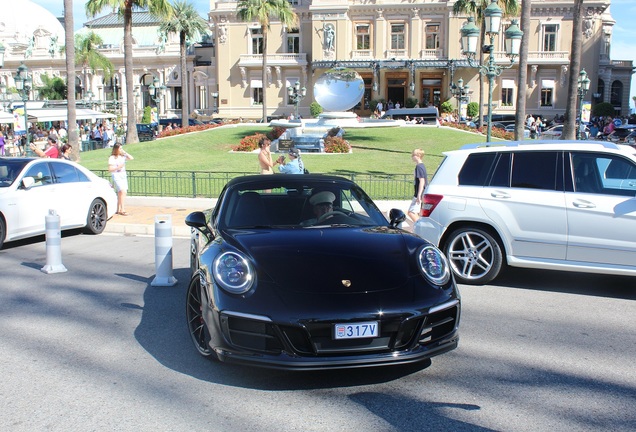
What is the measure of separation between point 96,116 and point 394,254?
5064 centimetres

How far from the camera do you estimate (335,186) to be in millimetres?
6500

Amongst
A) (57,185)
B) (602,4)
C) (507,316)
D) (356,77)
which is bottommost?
(507,316)

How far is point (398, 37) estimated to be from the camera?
63.1 meters

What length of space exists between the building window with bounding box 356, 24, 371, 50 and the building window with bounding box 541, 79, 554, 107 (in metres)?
17.1

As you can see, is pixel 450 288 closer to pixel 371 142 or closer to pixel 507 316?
pixel 507 316

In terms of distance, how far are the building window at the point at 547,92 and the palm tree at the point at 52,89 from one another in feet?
188

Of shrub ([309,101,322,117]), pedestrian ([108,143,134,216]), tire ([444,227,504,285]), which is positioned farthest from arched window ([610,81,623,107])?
tire ([444,227,504,285])

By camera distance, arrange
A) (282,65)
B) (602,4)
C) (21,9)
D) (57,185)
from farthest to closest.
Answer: (21,9)
(282,65)
(602,4)
(57,185)

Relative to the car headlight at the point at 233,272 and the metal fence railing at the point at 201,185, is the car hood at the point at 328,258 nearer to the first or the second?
the car headlight at the point at 233,272

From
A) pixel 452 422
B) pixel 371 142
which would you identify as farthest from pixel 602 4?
pixel 452 422

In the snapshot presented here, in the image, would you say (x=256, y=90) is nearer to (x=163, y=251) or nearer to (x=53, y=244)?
(x=53, y=244)

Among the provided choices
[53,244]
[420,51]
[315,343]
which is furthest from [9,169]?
[420,51]

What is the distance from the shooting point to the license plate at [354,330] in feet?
14.8

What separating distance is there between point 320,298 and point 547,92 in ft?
210
